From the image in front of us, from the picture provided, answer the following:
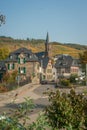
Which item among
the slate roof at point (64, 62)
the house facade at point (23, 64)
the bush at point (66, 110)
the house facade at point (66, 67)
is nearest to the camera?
the bush at point (66, 110)

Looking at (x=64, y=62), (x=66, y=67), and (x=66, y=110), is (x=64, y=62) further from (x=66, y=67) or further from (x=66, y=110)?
(x=66, y=110)

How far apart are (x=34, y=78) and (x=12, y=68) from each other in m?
Result: 5.56

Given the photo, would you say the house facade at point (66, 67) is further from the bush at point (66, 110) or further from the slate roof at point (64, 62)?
the bush at point (66, 110)

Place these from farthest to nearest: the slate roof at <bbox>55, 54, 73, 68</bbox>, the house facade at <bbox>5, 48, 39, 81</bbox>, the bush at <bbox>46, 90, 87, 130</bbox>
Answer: the slate roof at <bbox>55, 54, 73, 68</bbox> < the house facade at <bbox>5, 48, 39, 81</bbox> < the bush at <bbox>46, 90, 87, 130</bbox>

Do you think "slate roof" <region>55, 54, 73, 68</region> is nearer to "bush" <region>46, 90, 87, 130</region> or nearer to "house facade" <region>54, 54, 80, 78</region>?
"house facade" <region>54, 54, 80, 78</region>

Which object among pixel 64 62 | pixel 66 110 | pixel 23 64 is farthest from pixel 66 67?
pixel 66 110

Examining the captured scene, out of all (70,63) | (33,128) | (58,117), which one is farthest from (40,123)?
(70,63)

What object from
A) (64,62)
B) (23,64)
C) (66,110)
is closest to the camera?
(66,110)

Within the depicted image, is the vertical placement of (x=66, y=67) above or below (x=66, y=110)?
below

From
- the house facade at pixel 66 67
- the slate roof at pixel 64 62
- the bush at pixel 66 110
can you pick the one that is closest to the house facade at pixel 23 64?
the house facade at pixel 66 67

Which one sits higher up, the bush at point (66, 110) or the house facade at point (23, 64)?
the bush at point (66, 110)

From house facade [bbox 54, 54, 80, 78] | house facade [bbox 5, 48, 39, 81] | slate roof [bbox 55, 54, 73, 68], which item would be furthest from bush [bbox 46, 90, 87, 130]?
slate roof [bbox 55, 54, 73, 68]

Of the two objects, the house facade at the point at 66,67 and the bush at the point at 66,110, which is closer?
the bush at the point at 66,110

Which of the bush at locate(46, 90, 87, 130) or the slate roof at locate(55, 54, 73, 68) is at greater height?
the bush at locate(46, 90, 87, 130)
